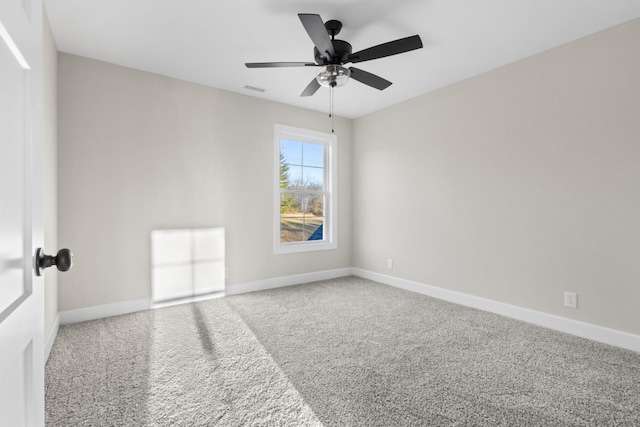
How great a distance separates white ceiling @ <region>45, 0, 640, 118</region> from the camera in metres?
2.35

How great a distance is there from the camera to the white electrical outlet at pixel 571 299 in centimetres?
279

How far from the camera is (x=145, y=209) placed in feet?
11.2

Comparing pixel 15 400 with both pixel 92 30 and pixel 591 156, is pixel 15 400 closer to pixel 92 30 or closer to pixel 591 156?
pixel 92 30

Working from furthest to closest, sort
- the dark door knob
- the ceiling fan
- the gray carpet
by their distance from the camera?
the ceiling fan
the gray carpet
the dark door knob

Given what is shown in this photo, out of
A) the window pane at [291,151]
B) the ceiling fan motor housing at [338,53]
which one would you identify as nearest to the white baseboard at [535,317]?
the window pane at [291,151]

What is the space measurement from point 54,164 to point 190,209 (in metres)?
1.27

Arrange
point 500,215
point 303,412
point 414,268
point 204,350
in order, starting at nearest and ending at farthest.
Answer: point 303,412 < point 204,350 < point 500,215 < point 414,268

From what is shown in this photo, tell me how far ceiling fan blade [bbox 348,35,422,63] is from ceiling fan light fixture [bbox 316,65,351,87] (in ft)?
0.39

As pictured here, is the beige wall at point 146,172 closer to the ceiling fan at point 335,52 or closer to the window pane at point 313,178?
the window pane at point 313,178

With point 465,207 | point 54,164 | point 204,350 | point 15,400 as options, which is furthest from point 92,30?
point 465,207

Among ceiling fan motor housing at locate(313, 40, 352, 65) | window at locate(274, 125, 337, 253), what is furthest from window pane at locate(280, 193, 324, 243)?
ceiling fan motor housing at locate(313, 40, 352, 65)

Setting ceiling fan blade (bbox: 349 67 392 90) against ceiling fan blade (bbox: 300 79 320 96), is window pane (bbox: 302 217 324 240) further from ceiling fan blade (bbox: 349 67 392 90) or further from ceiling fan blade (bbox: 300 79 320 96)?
ceiling fan blade (bbox: 349 67 392 90)

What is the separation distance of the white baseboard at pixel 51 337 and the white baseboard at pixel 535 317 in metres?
3.66

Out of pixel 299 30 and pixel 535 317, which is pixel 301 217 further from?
pixel 535 317
